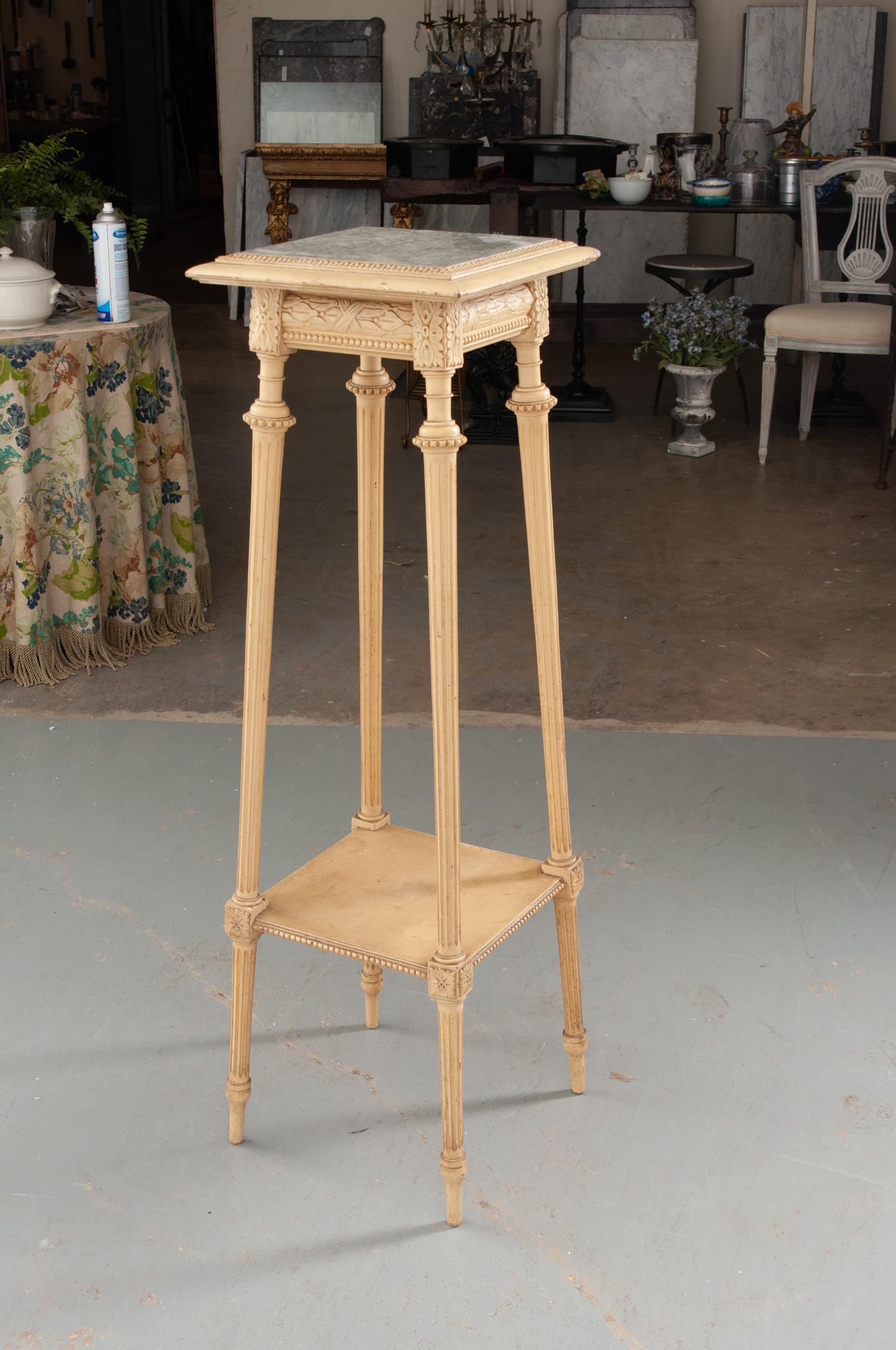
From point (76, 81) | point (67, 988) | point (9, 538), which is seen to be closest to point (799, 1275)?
point (67, 988)

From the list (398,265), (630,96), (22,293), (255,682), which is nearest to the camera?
(398,265)

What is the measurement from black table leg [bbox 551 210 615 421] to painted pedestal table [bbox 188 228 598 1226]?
4.17 meters

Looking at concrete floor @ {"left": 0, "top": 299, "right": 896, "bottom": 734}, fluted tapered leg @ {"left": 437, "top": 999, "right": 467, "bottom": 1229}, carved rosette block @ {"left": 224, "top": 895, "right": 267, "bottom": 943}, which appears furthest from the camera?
concrete floor @ {"left": 0, "top": 299, "right": 896, "bottom": 734}

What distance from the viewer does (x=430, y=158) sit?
599 centimetres

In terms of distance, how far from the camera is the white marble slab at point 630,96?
24.2 feet

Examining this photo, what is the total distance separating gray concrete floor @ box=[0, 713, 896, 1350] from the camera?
5.99ft

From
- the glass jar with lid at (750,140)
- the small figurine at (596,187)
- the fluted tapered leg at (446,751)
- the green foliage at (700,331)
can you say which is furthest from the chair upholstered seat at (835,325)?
the fluted tapered leg at (446,751)

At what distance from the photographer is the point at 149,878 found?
272cm

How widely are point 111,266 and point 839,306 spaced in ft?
10.3

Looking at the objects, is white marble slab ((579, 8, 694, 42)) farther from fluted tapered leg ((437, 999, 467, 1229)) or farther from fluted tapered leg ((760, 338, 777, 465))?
fluted tapered leg ((437, 999, 467, 1229))

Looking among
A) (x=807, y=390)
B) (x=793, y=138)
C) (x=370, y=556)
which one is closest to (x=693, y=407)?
(x=807, y=390)

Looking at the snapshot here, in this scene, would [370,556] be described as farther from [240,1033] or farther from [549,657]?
[240,1033]

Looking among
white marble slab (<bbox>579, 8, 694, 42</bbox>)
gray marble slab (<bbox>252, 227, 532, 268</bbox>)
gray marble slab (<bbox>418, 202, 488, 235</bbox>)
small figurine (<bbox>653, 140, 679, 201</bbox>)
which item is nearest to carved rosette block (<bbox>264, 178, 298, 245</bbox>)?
gray marble slab (<bbox>418, 202, 488, 235</bbox>)

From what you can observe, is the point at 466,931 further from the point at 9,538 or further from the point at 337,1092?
the point at 9,538
